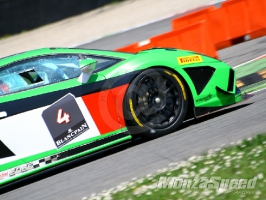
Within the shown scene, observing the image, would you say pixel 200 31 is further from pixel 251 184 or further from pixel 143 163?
pixel 251 184

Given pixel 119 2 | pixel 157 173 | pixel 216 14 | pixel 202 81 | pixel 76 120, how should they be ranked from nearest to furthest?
pixel 157 173
pixel 76 120
pixel 202 81
pixel 216 14
pixel 119 2

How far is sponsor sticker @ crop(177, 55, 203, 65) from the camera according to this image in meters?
7.06

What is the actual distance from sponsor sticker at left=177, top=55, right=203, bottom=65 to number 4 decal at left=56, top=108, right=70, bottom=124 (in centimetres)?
158

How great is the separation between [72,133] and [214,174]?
2.08 metres

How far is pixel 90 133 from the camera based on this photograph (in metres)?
6.59

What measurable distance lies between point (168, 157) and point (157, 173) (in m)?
0.62

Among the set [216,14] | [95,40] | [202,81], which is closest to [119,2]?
[95,40]

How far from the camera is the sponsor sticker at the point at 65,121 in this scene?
641 cm

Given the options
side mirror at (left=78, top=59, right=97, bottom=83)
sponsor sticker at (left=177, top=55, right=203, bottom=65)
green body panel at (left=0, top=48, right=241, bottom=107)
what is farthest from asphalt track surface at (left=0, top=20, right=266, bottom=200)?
side mirror at (left=78, top=59, right=97, bottom=83)

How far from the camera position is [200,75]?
7125 mm

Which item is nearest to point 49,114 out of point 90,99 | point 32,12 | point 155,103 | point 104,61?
point 90,99

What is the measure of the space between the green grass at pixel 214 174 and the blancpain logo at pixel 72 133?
48.7 inches

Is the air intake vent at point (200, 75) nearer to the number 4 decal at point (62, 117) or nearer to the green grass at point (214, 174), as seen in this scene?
the green grass at point (214, 174)

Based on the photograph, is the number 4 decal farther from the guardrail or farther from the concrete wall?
the concrete wall
